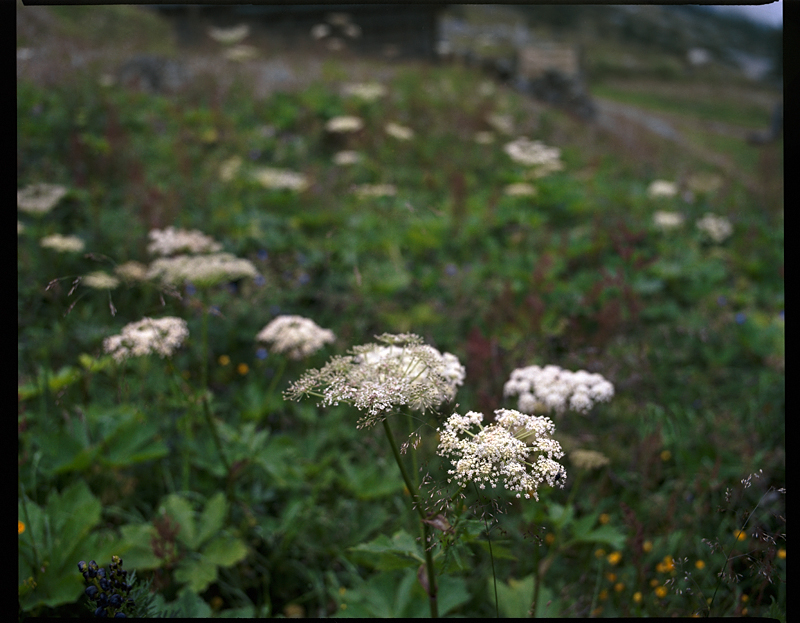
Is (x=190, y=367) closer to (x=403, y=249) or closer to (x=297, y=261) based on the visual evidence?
(x=297, y=261)

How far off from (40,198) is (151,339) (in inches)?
111

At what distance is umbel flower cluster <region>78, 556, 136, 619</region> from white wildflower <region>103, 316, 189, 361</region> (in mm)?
683

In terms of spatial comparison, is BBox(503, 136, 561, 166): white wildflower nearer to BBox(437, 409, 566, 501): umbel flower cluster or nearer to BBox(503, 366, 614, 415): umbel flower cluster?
BBox(503, 366, 614, 415): umbel flower cluster

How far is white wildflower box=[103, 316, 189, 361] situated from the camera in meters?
1.76

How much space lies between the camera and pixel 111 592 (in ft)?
4.01

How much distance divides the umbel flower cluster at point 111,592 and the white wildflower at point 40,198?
323cm

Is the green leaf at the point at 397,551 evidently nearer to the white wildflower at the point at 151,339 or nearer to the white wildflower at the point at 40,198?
the white wildflower at the point at 151,339

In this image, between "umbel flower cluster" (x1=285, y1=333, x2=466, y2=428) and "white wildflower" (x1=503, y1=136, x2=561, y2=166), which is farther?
"white wildflower" (x1=503, y1=136, x2=561, y2=166)

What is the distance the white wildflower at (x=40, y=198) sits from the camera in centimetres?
372

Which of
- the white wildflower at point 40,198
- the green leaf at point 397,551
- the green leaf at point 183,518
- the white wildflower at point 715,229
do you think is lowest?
the white wildflower at point 715,229

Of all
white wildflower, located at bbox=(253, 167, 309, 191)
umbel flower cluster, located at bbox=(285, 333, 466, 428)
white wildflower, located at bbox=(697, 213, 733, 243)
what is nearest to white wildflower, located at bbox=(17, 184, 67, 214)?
white wildflower, located at bbox=(253, 167, 309, 191)

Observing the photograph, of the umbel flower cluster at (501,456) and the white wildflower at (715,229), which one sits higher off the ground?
the umbel flower cluster at (501,456)

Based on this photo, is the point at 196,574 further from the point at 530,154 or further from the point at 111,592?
the point at 530,154

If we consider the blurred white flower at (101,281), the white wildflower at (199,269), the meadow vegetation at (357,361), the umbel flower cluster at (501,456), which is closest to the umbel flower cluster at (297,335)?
the meadow vegetation at (357,361)
